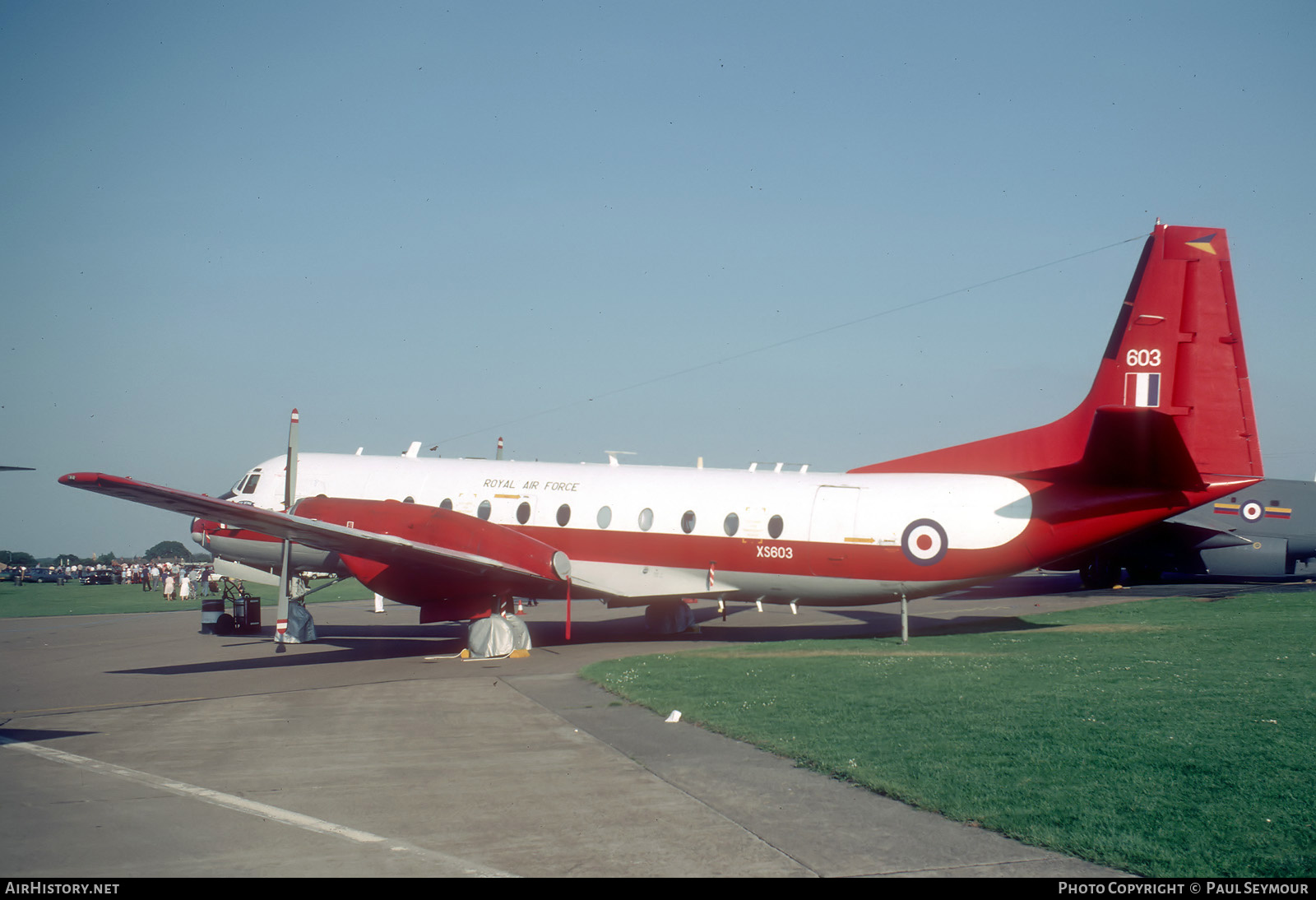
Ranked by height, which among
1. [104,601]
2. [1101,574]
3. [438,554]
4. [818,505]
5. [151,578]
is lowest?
[104,601]

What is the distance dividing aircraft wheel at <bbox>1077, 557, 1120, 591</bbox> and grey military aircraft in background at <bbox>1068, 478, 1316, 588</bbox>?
0.10 feet

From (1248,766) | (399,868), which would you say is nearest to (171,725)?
(399,868)

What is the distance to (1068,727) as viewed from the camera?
30.9ft

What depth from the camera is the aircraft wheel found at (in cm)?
3541

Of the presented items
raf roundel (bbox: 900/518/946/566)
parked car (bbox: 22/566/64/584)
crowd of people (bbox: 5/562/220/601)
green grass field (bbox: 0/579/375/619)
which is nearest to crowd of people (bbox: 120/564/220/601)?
crowd of people (bbox: 5/562/220/601)

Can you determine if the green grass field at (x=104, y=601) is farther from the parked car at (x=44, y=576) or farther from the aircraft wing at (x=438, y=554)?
the parked car at (x=44, y=576)

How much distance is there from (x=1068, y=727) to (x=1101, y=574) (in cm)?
2912

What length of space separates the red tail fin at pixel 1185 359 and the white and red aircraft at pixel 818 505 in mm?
28

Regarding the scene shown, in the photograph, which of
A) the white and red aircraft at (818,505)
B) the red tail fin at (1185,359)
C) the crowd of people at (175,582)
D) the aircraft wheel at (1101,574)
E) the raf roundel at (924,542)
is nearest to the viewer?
the red tail fin at (1185,359)

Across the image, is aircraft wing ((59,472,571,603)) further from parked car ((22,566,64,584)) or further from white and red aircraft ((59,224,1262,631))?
parked car ((22,566,64,584))

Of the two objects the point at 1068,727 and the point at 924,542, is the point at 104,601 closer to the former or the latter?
the point at 924,542

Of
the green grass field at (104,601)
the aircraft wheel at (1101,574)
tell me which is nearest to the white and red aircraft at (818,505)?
the green grass field at (104,601)

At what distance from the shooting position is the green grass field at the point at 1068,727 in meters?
6.25

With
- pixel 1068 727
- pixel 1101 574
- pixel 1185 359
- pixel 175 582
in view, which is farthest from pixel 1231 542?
pixel 175 582
